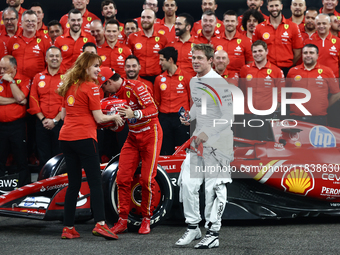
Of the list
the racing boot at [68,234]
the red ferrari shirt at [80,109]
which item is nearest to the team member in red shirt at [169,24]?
the red ferrari shirt at [80,109]

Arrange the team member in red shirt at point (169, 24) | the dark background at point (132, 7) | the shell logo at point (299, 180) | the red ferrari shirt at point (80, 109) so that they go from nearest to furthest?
the red ferrari shirt at point (80, 109)
the shell logo at point (299, 180)
the team member in red shirt at point (169, 24)
the dark background at point (132, 7)

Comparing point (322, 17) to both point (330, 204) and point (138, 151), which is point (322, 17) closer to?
point (330, 204)

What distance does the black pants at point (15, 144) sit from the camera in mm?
6676

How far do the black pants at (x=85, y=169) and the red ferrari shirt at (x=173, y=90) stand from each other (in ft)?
8.89

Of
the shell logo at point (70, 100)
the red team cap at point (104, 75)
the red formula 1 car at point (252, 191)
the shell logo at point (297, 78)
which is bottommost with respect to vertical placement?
the red formula 1 car at point (252, 191)

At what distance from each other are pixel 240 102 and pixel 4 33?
4.10 metres

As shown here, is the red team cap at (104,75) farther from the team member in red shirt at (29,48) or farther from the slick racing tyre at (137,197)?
the team member in red shirt at (29,48)

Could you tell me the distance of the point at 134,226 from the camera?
4543 mm

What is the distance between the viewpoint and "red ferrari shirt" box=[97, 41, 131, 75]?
23.4 ft

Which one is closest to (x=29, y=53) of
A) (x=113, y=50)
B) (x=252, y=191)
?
(x=113, y=50)

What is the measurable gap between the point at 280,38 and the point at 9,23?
441 centimetres

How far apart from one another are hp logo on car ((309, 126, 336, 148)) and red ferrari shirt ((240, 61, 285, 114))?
1.44m

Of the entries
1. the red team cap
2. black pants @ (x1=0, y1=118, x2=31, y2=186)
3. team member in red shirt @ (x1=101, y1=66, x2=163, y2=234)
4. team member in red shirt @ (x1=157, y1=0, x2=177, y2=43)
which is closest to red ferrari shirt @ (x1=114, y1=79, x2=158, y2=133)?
team member in red shirt @ (x1=101, y1=66, x2=163, y2=234)

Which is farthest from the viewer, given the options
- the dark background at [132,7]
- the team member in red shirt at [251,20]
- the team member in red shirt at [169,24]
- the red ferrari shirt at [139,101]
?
the dark background at [132,7]
